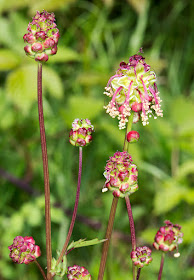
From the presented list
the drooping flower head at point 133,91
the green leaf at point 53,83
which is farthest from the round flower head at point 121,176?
the green leaf at point 53,83

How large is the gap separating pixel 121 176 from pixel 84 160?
60.6 inches

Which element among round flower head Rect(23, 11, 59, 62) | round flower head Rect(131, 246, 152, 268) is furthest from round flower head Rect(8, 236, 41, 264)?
round flower head Rect(23, 11, 59, 62)

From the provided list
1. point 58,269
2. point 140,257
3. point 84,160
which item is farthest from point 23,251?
point 84,160

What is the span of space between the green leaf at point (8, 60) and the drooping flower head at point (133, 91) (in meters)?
1.27

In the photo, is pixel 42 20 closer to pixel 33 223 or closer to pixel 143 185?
pixel 33 223

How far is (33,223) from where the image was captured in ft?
5.96

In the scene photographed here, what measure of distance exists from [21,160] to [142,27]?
1287 mm

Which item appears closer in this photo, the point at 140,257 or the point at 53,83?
the point at 140,257

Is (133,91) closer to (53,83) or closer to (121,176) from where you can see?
(121,176)

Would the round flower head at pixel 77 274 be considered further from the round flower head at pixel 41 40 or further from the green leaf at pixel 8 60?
the green leaf at pixel 8 60

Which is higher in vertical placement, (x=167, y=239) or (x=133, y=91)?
(x=133, y=91)

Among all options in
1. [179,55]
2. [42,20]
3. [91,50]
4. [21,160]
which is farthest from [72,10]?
[42,20]

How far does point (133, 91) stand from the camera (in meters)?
0.66

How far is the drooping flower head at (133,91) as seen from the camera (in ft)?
2.13
